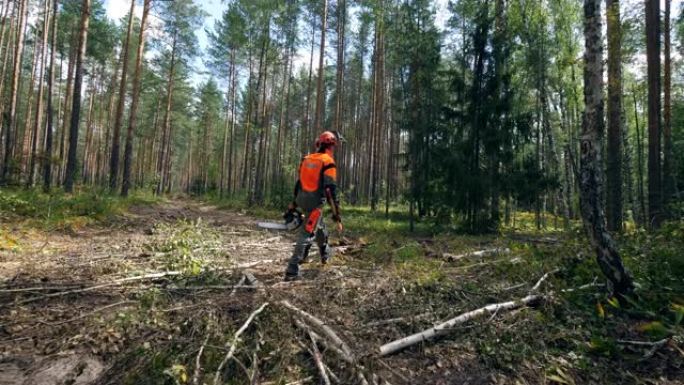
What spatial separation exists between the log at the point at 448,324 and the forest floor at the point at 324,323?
7cm

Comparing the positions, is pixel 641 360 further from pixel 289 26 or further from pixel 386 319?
pixel 289 26

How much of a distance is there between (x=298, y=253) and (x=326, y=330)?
2.05 m

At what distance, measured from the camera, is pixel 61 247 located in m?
6.68

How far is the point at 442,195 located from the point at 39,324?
1177 centimetres

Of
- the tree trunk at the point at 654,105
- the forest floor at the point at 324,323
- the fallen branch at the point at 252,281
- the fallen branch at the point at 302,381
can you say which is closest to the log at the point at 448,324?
the forest floor at the point at 324,323

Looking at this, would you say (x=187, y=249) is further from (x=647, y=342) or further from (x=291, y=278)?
(x=647, y=342)

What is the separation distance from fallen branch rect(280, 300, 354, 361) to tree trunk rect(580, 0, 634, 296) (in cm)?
335

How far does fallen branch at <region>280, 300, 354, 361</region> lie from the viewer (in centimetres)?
283

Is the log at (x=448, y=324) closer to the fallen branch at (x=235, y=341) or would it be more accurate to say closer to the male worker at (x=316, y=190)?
the fallen branch at (x=235, y=341)

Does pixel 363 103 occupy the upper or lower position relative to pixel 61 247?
upper

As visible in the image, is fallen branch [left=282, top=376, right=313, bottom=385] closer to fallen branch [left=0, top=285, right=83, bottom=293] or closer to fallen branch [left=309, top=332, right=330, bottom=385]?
fallen branch [left=309, top=332, right=330, bottom=385]

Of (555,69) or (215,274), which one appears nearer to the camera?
(215,274)

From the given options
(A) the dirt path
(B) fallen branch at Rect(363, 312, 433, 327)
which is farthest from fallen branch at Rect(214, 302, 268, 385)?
(B) fallen branch at Rect(363, 312, 433, 327)

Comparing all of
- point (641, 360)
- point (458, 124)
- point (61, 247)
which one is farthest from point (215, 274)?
point (458, 124)
